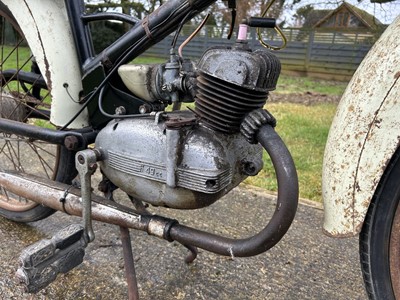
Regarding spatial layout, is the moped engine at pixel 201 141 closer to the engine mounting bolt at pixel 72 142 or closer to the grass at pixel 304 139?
the engine mounting bolt at pixel 72 142

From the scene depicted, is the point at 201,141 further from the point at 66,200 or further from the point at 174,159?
the point at 66,200

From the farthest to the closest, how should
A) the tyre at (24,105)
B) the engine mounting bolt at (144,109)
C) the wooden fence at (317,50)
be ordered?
the wooden fence at (317,50) → the tyre at (24,105) → the engine mounting bolt at (144,109)

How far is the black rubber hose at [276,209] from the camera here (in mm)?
1097

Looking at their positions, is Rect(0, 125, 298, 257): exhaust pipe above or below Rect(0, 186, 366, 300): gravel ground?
above

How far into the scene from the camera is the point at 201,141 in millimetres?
1240

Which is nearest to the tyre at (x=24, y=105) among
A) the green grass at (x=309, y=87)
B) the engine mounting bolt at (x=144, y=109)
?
the engine mounting bolt at (x=144, y=109)

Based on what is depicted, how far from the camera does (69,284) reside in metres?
1.66

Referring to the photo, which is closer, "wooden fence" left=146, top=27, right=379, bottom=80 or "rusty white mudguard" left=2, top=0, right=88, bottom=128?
"rusty white mudguard" left=2, top=0, right=88, bottom=128

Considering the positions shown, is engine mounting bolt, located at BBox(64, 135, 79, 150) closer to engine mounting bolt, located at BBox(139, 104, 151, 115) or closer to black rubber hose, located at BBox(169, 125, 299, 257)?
engine mounting bolt, located at BBox(139, 104, 151, 115)

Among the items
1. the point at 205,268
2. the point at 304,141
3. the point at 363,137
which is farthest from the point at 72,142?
the point at 304,141

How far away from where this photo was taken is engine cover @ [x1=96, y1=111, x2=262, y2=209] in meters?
1.23

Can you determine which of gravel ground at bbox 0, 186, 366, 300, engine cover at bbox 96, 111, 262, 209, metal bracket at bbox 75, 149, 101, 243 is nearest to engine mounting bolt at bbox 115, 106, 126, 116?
engine cover at bbox 96, 111, 262, 209

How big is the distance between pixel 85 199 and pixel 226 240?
0.51m

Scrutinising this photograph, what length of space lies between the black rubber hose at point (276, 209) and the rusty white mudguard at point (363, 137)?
0.11m
